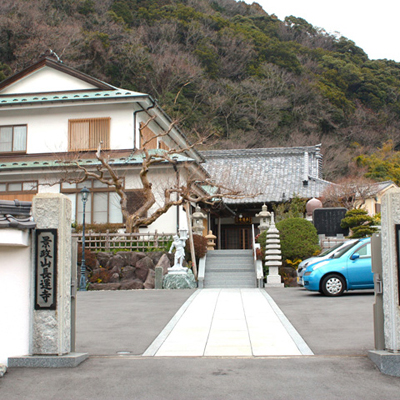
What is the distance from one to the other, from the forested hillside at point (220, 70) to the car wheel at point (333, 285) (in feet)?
89.2

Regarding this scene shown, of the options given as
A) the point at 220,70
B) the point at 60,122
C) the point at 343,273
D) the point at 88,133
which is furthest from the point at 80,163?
the point at 220,70

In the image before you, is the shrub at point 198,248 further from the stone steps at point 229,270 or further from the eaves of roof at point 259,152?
the eaves of roof at point 259,152

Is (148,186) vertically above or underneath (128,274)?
above

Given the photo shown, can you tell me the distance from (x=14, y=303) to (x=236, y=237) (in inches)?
1039

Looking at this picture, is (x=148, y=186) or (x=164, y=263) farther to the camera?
(x=148, y=186)

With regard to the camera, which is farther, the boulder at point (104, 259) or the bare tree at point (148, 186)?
the bare tree at point (148, 186)

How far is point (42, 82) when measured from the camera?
83.0 ft

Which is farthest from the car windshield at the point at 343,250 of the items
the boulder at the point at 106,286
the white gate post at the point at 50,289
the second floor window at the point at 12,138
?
the second floor window at the point at 12,138

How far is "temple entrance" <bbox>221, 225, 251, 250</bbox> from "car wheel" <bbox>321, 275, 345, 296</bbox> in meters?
17.5

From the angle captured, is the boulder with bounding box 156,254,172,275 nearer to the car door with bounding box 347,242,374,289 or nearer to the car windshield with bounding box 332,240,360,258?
the car windshield with bounding box 332,240,360,258

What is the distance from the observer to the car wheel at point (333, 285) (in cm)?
1448

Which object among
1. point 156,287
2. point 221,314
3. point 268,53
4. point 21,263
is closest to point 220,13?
point 268,53

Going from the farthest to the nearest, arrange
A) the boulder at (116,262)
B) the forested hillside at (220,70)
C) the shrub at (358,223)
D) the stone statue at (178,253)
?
the forested hillside at (220,70) < the shrub at (358,223) < the boulder at (116,262) < the stone statue at (178,253)

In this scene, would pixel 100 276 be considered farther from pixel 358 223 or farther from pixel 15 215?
pixel 15 215
